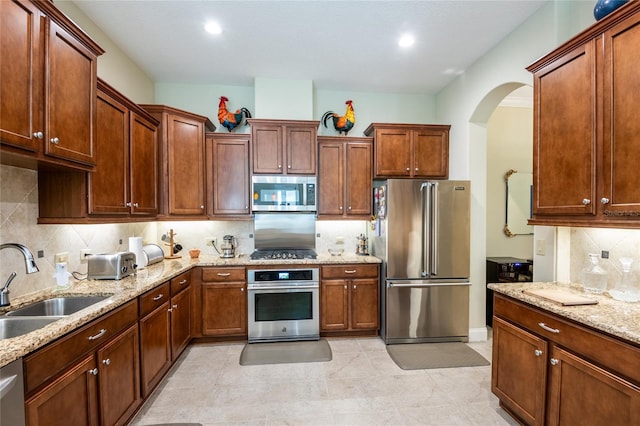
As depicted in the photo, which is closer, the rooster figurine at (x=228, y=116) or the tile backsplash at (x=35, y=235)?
the tile backsplash at (x=35, y=235)

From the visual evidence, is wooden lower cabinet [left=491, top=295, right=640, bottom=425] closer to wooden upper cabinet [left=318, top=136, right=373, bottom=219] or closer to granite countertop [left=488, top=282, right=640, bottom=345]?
granite countertop [left=488, top=282, right=640, bottom=345]

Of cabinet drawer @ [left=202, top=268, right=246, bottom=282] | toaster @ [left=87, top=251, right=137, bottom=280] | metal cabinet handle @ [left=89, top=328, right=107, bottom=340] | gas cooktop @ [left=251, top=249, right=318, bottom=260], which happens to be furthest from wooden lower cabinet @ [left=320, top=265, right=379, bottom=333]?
metal cabinet handle @ [left=89, top=328, right=107, bottom=340]

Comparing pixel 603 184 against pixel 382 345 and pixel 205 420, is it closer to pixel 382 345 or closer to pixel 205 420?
pixel 382 345

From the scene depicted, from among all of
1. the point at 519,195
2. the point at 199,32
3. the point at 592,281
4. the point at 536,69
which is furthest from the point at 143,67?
the point at 519,195

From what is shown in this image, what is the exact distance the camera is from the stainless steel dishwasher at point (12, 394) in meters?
1.09

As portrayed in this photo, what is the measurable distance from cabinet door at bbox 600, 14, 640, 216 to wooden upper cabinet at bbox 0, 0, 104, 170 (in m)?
3.07

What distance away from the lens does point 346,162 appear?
3.71 meters

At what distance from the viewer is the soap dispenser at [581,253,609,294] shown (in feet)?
6.19

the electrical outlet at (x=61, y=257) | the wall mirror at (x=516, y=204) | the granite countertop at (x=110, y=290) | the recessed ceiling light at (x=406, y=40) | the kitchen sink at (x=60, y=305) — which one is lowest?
the kitchen sink at (x=60, y=305)

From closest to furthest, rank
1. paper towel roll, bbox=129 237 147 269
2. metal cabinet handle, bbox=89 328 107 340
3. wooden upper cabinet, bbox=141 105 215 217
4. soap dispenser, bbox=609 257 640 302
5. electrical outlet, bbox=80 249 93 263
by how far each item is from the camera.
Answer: metal cabinet handle, bbox=89 328 107 340 < soap dispenser, bbox=609 257 640 302 < electrical outlet, bbox=80 249 93 263 < paper towel roll, bbox=129 237 147 269 < wooden upper cabinet, bbox=141 105 215 217

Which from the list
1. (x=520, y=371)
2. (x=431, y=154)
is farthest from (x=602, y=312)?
(x=431, y=154)

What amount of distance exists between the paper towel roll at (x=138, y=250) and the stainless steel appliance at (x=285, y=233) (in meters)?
1.29

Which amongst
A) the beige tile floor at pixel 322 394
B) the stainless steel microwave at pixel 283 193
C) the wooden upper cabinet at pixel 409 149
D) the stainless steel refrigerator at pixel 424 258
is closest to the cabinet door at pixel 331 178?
the stainless steel microwave at pixel 283 193

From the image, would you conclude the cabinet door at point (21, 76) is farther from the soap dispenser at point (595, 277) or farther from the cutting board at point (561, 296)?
the soap dispenser at point (595, 277)
